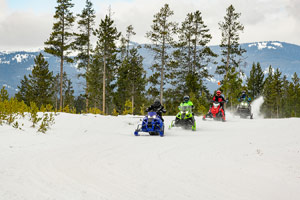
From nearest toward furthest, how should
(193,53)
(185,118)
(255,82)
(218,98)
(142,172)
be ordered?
(142,172) → (185,118) → (218,98) → (193,53) → (255,82)

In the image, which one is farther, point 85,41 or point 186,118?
point 85,41

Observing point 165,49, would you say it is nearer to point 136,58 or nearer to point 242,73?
point 136,58

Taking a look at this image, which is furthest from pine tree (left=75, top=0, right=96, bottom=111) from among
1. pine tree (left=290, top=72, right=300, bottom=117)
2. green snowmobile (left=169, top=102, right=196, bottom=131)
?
pine tree (left=290, top=72, right=300, bottom=117)

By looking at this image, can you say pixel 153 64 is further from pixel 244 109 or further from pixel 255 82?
pixel 255 82

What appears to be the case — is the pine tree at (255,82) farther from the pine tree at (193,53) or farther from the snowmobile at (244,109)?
the snowmobile at (244,109)

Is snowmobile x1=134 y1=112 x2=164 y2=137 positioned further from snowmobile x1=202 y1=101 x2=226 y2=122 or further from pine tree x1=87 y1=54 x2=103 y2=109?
pine tree x1=87 y1=54 x2=103 y2=109

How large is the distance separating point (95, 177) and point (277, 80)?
184ft

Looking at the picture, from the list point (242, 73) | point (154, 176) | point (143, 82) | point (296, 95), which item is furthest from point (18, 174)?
point (296, 95)

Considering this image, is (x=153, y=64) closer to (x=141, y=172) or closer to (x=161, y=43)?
(x=161, y=43)

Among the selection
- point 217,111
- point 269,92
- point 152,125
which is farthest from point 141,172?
point 269,92

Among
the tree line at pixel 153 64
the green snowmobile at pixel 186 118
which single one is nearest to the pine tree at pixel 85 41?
the tree line at pixel 153 64

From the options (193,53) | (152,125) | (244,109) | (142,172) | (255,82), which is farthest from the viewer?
(255,82)

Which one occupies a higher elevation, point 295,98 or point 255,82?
point 255,82

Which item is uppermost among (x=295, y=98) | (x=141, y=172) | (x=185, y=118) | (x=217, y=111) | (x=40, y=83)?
(x=40, y=83)
